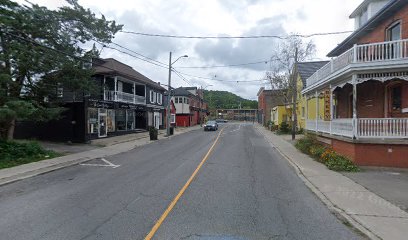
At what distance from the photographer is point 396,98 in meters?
15.2

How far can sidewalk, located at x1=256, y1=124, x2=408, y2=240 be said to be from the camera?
5711 mm

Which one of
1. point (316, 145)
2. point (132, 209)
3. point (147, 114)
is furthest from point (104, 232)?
point (147, 114)

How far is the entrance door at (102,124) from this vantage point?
26966 mm

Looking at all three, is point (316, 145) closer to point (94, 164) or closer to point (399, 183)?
point (399, 183)

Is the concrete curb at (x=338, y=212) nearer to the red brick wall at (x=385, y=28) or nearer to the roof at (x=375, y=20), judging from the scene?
the red brick wall at (x=385, y=28)

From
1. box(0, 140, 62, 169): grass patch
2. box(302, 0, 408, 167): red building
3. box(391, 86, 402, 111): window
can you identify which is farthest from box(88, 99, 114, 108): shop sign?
box(391, 86, 402, 111): window

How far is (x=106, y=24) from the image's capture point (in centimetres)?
1886

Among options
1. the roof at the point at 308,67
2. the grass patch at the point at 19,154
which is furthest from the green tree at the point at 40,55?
the roof at the point at 308,67

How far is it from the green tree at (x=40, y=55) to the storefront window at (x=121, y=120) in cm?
1135

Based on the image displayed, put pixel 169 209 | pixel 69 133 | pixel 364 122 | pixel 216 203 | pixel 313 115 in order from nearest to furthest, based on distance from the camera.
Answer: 1. pixel 169 209
2. pixel 216 203
3. pixel 364 122
4. pixel 69 133
5. pixel 313 115

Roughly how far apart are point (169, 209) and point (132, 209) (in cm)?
81

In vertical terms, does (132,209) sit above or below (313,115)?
below

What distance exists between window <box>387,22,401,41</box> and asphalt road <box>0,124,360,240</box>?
9.61 m

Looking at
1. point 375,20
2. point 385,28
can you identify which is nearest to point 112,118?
point 375,20
